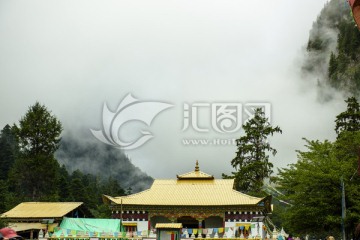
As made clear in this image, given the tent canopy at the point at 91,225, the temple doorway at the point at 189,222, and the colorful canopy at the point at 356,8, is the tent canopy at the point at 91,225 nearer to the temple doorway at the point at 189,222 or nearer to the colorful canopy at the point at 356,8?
the temple doorway at the point at 189,222

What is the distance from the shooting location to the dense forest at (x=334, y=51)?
252ft

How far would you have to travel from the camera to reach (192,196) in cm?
3594

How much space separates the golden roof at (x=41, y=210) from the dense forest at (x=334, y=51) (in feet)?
177

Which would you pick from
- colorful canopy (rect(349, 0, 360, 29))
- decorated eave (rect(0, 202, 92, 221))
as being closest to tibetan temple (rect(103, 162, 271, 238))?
decorated eave (rect(0, 202, 92, 221))

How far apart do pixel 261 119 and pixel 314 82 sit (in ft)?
125

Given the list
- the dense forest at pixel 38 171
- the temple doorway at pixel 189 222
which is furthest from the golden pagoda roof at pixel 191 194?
the dense forest at pixel 38 171

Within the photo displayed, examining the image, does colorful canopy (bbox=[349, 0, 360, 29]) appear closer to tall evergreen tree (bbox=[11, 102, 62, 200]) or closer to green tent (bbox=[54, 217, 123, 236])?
Result: green tent (bbox=[54, 217, 123, 236])

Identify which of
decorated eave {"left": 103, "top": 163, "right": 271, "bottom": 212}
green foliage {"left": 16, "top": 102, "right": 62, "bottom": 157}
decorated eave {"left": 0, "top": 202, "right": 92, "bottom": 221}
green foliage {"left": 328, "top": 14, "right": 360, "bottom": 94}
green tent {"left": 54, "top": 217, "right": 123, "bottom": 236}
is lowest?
green tent {"left": 54, "top": 217, "right": 123, "bottom": 236}

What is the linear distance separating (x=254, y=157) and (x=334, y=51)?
137ft

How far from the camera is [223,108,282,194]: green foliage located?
174 ft

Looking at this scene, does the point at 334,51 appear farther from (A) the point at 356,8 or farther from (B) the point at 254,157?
(A) the point at 356,8

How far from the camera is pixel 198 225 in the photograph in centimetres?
3559

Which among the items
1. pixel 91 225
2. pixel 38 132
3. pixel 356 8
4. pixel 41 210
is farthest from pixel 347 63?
pixel 356 8

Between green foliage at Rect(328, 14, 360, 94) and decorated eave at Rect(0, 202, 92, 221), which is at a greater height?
green foliage at Rect(328, 14, 360, 94)
